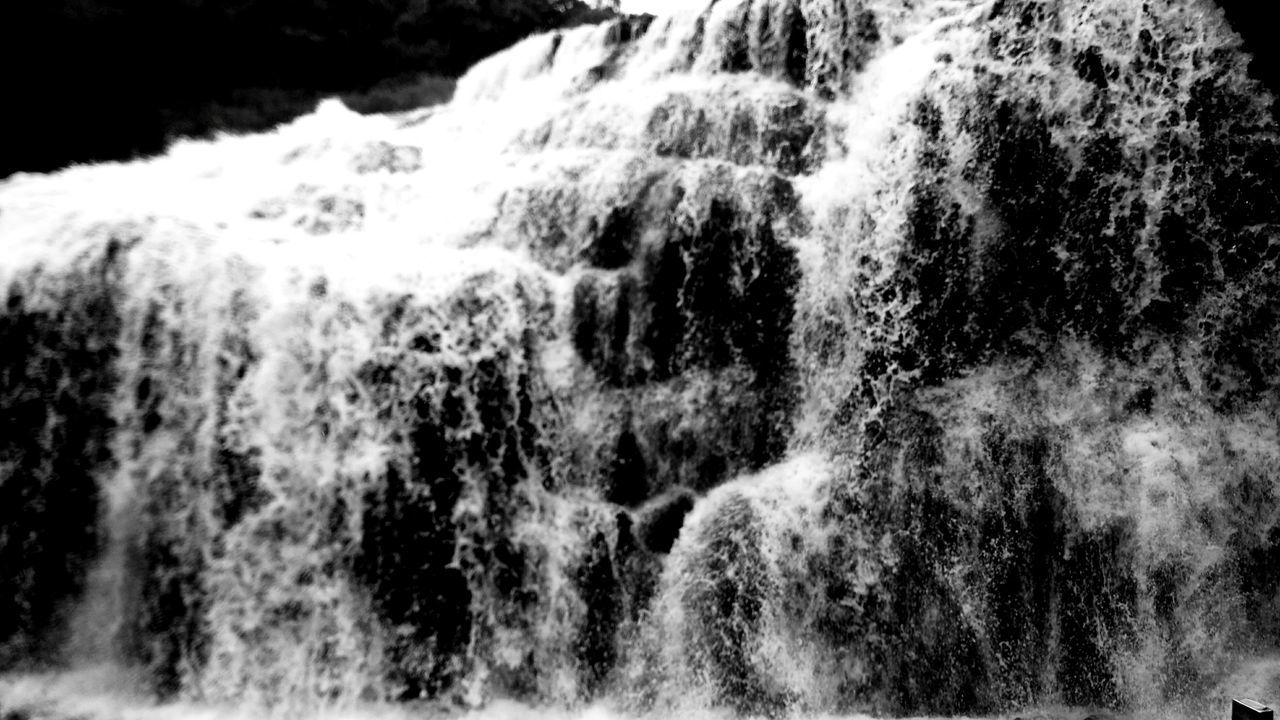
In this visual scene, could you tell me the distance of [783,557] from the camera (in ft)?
15.2

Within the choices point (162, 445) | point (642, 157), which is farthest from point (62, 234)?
point (642, 157)

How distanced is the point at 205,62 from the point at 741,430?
8556 millimetres

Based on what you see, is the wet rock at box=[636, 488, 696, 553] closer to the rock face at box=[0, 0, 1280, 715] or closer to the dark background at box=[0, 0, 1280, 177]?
the rock face at box=[0, 0, 1280, 715]

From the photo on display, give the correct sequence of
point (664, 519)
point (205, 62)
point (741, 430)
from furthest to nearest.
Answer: point (205, 62) < point (741, 430) < point (664, 519)

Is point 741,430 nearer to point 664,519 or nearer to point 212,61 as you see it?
point 664,519

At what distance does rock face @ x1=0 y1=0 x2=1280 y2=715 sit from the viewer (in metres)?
4.43

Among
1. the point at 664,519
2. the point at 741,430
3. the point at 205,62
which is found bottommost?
the point at 664,519

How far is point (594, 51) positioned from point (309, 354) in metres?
4.89

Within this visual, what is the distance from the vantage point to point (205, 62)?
376 inches

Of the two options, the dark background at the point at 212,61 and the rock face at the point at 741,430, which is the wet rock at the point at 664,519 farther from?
the dark background at the point at 212,61

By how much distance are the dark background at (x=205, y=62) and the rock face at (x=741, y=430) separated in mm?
3431

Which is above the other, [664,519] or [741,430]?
[741,430]

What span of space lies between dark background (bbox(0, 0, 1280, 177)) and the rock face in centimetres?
134

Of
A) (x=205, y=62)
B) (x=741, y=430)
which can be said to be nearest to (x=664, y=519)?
Answer: (x=741, y=430)
